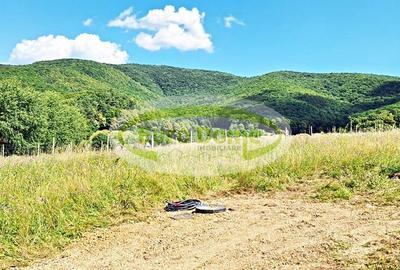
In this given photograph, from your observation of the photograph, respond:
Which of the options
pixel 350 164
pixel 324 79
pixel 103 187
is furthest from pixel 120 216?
pixel 324 79

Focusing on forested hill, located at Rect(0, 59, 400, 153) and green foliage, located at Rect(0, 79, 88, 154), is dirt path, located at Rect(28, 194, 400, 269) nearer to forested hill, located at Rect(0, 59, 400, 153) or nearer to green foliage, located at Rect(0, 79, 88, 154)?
forested hill, located at Rect(0, 59, 400, 153)

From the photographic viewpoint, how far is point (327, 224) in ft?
17.1

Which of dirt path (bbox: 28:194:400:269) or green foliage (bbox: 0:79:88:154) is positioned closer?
dirt path (bbox: 28:194:400:269)

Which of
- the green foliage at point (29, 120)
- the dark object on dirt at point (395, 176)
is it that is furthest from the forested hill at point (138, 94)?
the dark object on dirt at point (395, 176)

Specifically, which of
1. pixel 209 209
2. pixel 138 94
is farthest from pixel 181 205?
pixel 138 94

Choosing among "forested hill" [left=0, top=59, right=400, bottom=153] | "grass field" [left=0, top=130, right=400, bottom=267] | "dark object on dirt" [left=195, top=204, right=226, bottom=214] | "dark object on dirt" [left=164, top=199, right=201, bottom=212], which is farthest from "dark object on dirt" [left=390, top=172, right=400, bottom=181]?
"forested hill" [left=0, top=59, right=400, bottom=153]

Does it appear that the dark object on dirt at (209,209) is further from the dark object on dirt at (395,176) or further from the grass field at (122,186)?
the dark object on dirt at (395,176)

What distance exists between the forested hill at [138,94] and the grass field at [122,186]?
16.5 m

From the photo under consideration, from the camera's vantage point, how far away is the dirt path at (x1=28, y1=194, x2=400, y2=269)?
420cm

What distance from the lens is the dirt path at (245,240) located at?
165 inches

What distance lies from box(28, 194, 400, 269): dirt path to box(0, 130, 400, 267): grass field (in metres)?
0.40

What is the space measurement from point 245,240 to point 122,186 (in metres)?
2.68

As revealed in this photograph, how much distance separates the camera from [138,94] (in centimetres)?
10556

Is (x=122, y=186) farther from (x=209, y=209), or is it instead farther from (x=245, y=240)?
(x=245, y=240)
